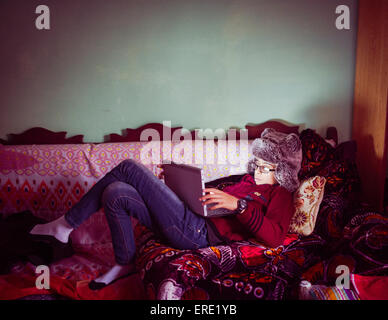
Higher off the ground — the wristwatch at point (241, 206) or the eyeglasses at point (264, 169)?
the eyeglasses at point (264, 169)

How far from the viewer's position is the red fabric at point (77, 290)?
1226 millimetres

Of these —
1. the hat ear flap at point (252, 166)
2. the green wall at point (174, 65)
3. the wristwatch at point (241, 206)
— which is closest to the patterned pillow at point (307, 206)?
the hat ear flap at point (252, 166)

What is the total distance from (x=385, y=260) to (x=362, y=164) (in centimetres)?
109

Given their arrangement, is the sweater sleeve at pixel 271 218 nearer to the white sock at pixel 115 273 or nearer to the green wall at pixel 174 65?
the white sock at pixel 115 273

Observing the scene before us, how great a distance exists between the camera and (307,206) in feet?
4.67

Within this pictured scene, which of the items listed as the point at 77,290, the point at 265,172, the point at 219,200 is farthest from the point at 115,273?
the point at 265,172

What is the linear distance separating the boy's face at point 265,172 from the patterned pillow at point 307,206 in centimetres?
15

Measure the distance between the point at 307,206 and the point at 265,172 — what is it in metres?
0.27

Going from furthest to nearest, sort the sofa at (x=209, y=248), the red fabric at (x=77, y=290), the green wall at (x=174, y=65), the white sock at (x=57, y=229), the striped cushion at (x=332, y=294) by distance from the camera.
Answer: the green wall at (x=174, y=65)
the white sock at (x=57, y=229)
the red fabric at (x=77, y=290)
the sofa at (x=209, y=248)
the striped cushion at (x=332, y=294)

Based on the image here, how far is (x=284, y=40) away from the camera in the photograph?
2.12 meters

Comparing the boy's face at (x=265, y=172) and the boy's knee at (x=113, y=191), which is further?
the boy's face at (x=265, y=172)

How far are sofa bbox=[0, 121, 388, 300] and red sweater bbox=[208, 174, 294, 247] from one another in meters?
0.07

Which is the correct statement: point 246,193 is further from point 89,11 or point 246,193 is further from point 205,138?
point 89,11
